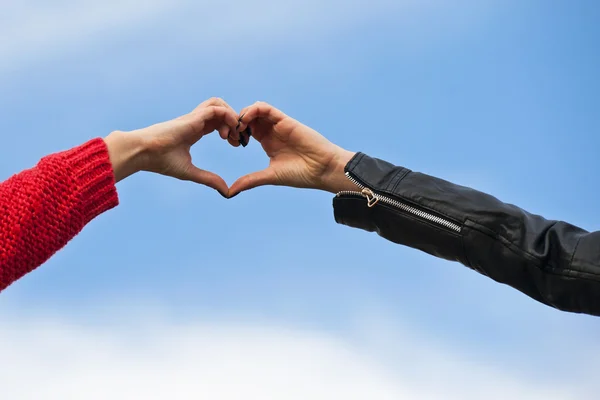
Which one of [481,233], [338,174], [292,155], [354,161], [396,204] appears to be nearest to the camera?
[481,233]

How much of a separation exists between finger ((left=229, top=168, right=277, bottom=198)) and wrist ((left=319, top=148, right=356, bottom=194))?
243 mm

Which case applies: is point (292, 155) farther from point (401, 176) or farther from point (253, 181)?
point (401, 176)

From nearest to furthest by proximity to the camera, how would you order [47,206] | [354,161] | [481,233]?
[47,206], [481,233], [354,161]

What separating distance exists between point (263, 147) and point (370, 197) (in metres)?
0.65

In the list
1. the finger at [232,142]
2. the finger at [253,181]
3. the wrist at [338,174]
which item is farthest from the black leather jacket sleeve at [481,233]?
the finger at [232,142]

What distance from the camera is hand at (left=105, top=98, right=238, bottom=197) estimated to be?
2803 mm

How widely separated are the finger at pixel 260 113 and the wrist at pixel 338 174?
0.30 meters

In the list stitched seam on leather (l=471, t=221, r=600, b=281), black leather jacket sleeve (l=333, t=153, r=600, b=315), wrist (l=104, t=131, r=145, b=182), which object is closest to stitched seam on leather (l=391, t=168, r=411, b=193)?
black leather jacket sleeve (l=333, t=153, r=600, b=315)

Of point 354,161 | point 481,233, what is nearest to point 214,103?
point 354,161

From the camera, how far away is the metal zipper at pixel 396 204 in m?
2.65

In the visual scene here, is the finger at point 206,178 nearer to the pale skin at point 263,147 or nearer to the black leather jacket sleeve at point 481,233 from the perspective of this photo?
the pale skin at point 263,147

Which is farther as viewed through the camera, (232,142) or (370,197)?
(232,142)

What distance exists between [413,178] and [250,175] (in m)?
0.76

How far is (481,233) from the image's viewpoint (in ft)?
8.46
